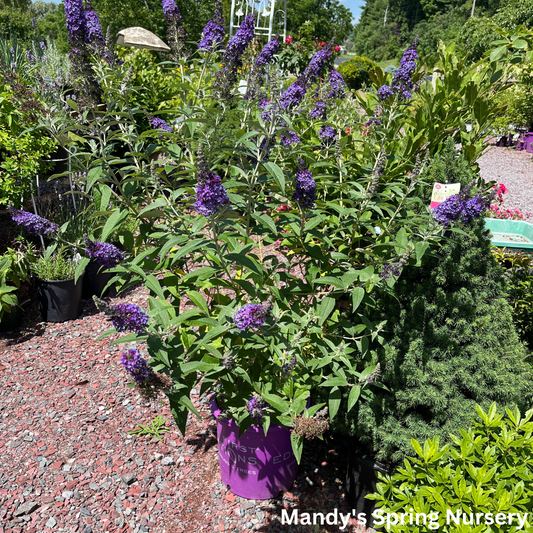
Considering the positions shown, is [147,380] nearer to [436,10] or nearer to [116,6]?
[116,6]

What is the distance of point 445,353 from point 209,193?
142 centimetres

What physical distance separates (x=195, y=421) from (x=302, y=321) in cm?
152

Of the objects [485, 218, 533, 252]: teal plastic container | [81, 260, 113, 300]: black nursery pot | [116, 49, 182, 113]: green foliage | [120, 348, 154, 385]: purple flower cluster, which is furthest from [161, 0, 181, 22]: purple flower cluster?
[116, 49, 182, 113]: green foliage

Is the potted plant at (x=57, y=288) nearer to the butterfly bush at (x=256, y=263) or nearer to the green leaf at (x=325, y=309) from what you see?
the butterfly bush at (x=256, y=263)

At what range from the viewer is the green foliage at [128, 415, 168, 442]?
9.19 feet

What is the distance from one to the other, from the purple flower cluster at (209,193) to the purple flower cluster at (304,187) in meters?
0.43

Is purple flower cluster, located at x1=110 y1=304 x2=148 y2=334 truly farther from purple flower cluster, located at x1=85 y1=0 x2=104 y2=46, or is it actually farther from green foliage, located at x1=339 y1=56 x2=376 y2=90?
green foliage, located at x1=339 y1=56 x2=376 y2=90

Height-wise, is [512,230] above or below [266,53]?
below

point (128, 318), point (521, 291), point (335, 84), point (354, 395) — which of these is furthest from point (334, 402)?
point (521, 291)

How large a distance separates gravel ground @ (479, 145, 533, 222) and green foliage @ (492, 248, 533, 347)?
4.57 meters

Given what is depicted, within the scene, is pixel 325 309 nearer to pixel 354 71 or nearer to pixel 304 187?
pixel 304 187

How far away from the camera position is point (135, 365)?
1559mm

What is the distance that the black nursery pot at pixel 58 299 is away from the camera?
3746mm

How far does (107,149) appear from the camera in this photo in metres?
1.99
